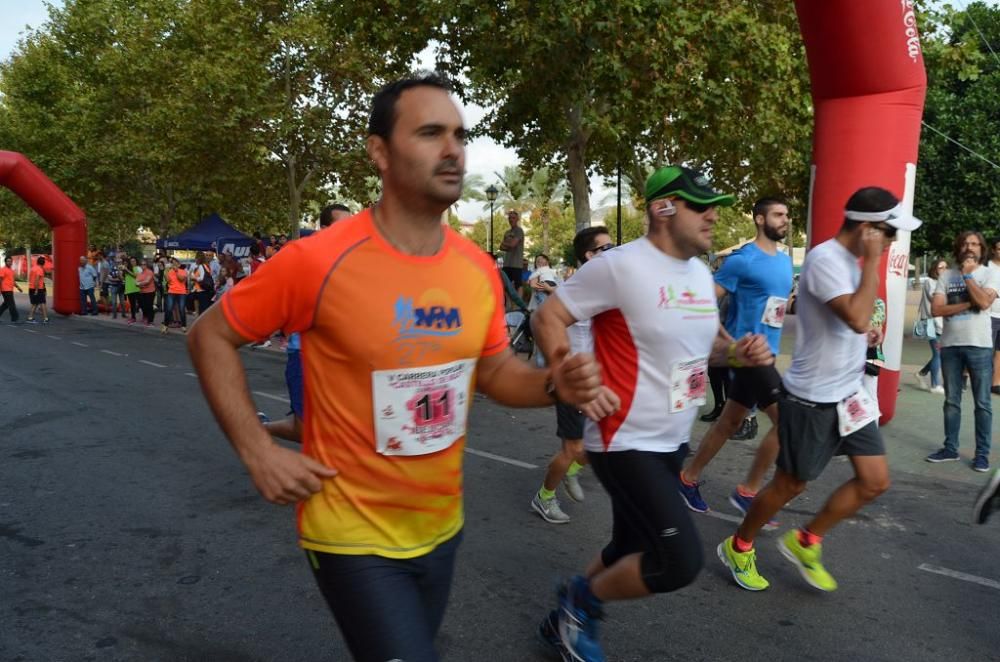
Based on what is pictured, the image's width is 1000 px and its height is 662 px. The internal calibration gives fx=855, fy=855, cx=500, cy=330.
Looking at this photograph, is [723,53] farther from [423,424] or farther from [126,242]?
[126,242]

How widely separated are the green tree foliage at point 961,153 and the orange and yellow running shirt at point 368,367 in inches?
667

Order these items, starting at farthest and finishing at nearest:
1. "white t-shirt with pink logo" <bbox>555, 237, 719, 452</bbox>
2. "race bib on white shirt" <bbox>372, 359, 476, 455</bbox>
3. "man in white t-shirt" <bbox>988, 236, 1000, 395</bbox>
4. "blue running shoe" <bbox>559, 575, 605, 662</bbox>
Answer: "man in white t-shirt" <bbox>988, 236, 1000, 395</bbox> → "blue running shoe" <bbox>559, 575, 605, 662</bbox> → "white t-shirt with pink logo" <bbox>555, 237, 719, 452</bbox> → "race bib on white shirt" <bbox>372, 359, 476, 455</bbox>

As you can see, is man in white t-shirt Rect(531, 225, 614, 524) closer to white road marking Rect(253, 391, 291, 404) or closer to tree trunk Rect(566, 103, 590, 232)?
white road marking Rect(253, 391, 291, 404)

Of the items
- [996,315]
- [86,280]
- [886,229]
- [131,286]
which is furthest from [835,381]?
[86,280]

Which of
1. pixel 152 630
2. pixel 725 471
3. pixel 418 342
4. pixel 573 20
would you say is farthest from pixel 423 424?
pixel 573 20

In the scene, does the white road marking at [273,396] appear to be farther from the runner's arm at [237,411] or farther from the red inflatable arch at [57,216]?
the red inflatable arch at [57,216]

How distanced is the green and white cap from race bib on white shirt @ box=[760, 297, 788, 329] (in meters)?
2.61

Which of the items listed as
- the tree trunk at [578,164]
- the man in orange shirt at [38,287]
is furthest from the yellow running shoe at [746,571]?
the man in orange shirt at [38,287]

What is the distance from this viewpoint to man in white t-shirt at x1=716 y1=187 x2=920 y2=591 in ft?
11.5

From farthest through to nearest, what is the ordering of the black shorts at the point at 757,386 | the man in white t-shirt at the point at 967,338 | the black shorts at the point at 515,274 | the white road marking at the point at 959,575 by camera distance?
1. the black shorts at the point at 515,274
2. the man in white t-shirt at the point at 967,338
3. the black shorts at the point at 757,386
4. the white road marking at the point at 959,575

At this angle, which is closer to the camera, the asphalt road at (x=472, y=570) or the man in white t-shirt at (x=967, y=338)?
the asphalt road at (x=472, y=570)

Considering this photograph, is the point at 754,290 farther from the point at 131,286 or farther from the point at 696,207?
the point at 131,286

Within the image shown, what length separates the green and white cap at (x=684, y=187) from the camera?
304cm

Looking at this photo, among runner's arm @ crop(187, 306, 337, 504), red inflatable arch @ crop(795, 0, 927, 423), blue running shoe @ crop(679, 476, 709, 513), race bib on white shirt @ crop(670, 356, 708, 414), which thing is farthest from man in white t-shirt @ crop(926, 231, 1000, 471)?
runner's arm @ crop(187, 306, 337, 504)
